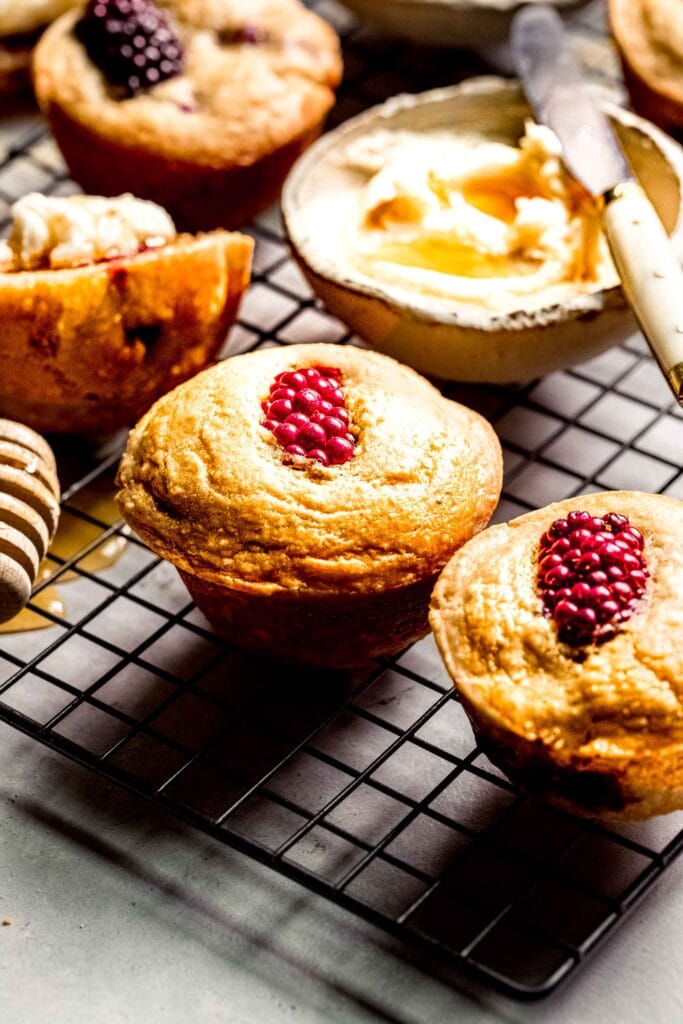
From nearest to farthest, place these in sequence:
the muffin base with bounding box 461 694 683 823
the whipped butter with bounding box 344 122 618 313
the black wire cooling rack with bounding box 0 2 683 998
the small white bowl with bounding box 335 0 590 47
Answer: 1. the muffin base with bounding box 461 694 683 823
2. the black wire cooling rack with bounding box 0 2 683 998
3. the whipped butter with bounding box 344 122 618 313
4. the small white bowl with bounding box 335 0 590 47

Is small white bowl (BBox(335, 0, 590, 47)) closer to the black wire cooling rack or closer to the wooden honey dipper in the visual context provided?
the black wire cooling rack

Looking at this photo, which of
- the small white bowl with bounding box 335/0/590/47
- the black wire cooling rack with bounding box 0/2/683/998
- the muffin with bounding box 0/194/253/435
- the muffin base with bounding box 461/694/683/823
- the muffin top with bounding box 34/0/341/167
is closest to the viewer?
the muffin base with bounding box 461/694/683/823

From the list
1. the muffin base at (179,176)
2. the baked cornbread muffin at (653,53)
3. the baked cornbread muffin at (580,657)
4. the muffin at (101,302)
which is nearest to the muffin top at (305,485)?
the baked cornbread muffin at (580,657)

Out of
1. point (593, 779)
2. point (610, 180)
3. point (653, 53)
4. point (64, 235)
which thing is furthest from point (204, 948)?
point (653, 53)

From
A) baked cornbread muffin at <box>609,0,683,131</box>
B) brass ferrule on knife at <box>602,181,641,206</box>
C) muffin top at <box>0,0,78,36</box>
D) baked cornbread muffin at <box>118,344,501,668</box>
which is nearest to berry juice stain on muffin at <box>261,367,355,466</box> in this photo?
baked cornbread muffin at <box>118,344,501,668</box>

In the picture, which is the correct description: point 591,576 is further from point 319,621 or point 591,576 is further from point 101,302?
point 101,302

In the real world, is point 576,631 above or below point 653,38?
below
